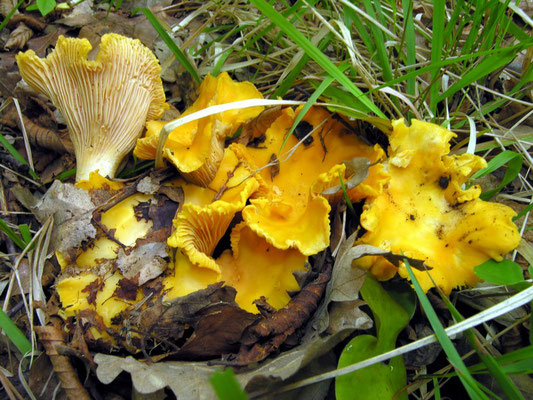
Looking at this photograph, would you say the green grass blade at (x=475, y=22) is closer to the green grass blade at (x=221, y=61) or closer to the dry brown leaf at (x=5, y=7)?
the green grass blade at (x=221, y=61)

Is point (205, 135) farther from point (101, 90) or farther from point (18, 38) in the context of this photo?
point (18, 38)

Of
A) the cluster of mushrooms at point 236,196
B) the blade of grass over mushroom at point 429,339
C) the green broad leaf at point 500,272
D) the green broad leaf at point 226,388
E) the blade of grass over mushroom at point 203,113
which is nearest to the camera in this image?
the green broad leaf at point 226,388

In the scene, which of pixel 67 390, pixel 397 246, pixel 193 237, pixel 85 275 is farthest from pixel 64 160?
pixel 397 246

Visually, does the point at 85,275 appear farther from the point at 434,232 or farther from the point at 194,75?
the point at 434,232

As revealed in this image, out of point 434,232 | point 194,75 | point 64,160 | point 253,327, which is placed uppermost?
point 194,75

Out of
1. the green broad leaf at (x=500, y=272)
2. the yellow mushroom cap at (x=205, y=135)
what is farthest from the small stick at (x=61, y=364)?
the green broad leaf at (x=500, y=272)

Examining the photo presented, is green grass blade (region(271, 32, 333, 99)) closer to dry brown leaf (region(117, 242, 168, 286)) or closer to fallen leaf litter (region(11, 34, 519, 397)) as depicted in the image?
fallen leaf litter (region(11, 34, 519, 397))

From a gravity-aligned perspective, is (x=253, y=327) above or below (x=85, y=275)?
below
